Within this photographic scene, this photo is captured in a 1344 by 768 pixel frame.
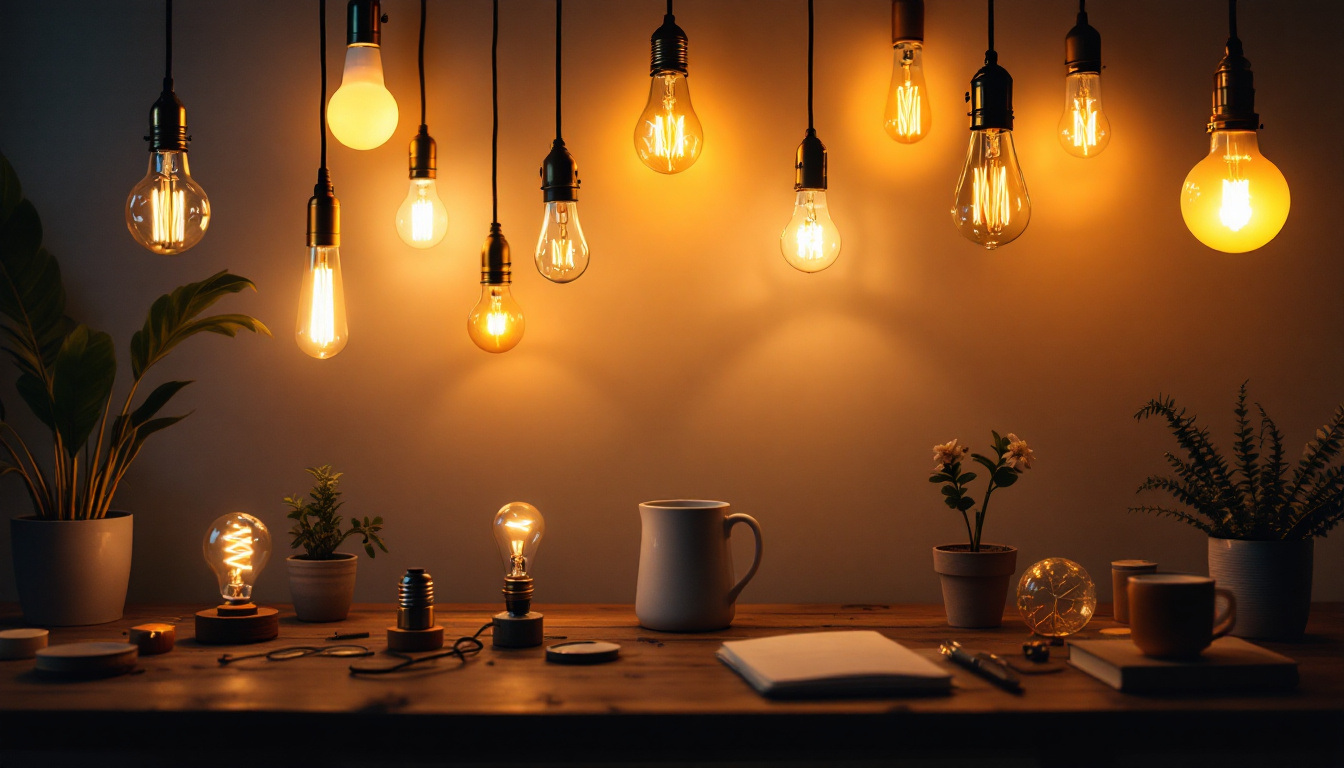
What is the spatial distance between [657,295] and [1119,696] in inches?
41.7

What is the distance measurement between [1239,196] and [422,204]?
1.39 meters

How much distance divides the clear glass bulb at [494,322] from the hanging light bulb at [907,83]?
2.50ft

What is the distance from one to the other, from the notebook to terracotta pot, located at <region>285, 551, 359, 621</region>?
2.21 feet

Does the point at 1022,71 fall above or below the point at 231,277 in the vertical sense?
above

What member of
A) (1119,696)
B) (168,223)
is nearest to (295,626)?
(168,223)

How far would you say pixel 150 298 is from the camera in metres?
1.92

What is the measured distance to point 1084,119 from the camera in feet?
5.79

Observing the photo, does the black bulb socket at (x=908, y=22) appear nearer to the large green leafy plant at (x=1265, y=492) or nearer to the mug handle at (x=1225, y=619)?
the large green leafy plant at (x=1265, y=492)

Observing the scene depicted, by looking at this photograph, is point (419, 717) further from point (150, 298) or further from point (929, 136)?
point (929, 136)

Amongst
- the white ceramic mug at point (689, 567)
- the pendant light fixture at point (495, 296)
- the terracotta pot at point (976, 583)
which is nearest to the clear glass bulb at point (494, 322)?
the pendant light fixture at point (495, 296)

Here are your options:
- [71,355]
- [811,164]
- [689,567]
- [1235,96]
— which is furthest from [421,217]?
[1235,96]

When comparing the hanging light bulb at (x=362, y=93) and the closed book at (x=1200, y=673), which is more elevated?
the hanging light bulb at (x=362, y=93)

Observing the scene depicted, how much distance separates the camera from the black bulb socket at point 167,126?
159 cm

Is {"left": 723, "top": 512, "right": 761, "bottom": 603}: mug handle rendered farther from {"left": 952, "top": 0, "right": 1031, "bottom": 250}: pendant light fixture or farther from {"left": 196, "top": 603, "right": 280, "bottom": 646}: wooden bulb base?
{"left": 196, "top": 603, "right": 280, "bottom": 646}: wooden bulb base
